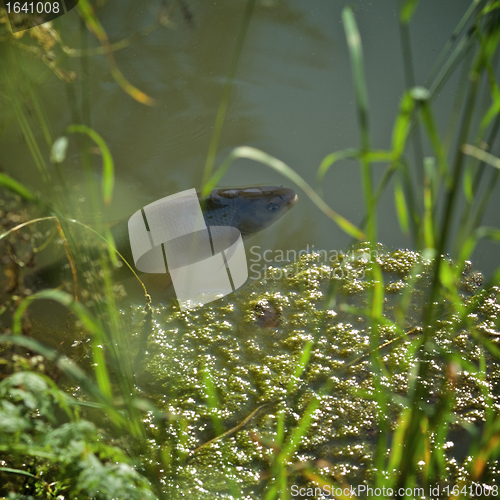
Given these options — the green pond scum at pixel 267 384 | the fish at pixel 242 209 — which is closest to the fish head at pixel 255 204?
the fish at pixel 242 209

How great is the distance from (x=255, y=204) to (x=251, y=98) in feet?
3.68

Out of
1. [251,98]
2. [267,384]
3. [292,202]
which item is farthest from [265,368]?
[251,98]

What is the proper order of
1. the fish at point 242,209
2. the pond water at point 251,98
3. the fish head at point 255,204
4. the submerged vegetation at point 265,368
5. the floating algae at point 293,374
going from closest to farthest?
the submerged vegetation at point 265,368, the floating algae at point 293,374, the fish at point 242,209, the fish head at point 255,204, the pond water at point 251,98

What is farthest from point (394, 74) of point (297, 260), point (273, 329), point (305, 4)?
point (273, 329)

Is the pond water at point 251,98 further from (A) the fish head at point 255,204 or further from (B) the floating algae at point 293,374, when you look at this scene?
(B) the floating algae at point 293,374

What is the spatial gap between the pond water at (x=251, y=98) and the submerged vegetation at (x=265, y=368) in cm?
71

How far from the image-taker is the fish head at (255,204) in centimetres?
273

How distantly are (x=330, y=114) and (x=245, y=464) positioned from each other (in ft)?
8.61

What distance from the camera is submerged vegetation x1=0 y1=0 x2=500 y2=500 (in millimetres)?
958

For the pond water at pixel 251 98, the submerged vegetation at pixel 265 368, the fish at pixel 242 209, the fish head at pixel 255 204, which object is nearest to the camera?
the submerged vegetation at pixel 265 368

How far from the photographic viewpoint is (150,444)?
154 cm

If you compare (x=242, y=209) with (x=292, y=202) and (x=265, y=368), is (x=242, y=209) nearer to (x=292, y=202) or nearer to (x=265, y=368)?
(x=292, y=202)

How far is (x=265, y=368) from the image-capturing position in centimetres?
187

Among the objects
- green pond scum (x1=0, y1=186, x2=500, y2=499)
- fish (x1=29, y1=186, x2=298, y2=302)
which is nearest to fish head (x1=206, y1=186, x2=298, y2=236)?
fish (x1=29, y1=186, x2=298, y2=302)
